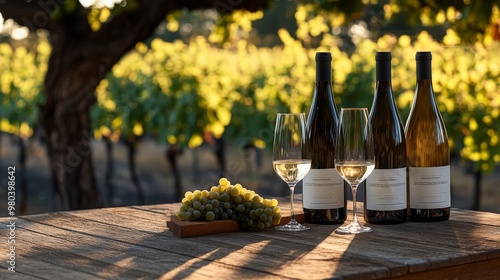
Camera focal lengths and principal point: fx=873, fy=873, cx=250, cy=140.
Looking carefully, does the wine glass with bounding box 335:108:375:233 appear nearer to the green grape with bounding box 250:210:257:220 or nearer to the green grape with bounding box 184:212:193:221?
the green grape with bounding box 250:210:257:220

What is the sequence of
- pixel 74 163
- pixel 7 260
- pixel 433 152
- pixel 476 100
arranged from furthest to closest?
1. pixel 476 100
2. pixel 74 163
3. pixel 433 152
4. pixel 7 260

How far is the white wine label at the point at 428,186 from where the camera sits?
249 centimetres

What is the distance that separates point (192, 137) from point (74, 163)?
2.60 meters

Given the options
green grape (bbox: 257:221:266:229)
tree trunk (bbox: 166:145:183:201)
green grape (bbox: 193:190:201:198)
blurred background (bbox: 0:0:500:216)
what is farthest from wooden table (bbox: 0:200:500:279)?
tree trunk (bbox: 166:145:183:201)

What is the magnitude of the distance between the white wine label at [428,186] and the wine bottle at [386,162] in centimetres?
4

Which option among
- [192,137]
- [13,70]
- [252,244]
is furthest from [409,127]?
[13,70]

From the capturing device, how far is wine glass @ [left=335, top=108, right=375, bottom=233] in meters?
2.25

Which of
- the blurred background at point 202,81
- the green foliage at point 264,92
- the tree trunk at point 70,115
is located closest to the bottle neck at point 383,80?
the blurred background at point 202,81

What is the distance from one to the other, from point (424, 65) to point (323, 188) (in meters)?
0.47

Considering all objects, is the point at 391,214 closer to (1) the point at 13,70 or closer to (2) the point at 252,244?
(2) the point at 252,244

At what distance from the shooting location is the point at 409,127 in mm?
2711

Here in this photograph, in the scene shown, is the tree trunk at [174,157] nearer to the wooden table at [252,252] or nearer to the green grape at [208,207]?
the wooden table at [252,252]

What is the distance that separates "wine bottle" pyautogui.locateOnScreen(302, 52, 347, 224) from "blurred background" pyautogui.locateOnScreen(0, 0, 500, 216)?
7.31 feet

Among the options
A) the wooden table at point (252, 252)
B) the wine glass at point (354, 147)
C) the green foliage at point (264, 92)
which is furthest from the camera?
the green foliage at point (264, 92)
